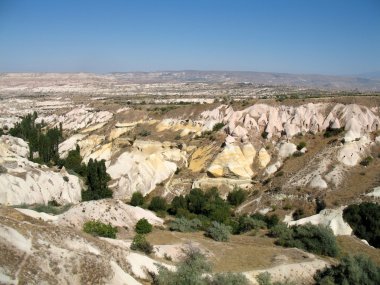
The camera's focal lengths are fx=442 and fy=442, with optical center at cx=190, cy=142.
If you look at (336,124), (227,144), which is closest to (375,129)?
(336,124)

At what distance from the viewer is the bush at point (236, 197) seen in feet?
141

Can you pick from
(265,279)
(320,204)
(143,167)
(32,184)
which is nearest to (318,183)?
(320,204)

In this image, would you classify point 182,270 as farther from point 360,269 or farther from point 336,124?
point 336,124

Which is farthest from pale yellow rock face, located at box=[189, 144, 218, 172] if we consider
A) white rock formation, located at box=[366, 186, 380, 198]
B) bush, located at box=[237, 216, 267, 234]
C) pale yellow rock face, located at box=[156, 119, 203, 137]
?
white rock formation, located at box=[366, 186, 380, 198]

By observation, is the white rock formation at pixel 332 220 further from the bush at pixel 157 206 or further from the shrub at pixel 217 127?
the shrub at pixel 217 127

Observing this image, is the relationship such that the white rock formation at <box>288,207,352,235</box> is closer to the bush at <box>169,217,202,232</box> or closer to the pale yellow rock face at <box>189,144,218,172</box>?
the bush at <box>169,217,202,232</box>

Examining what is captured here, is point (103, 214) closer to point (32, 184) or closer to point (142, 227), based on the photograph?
point (142, 227)

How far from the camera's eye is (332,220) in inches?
1284

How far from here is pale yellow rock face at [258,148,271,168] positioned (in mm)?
49500

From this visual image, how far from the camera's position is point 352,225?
1270 inches

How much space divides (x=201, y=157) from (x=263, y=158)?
7.29 m

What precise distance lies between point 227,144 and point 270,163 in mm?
5468

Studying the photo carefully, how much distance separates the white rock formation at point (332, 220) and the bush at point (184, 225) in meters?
8.02

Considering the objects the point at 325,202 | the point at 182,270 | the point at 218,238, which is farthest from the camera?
the point at 325,202
